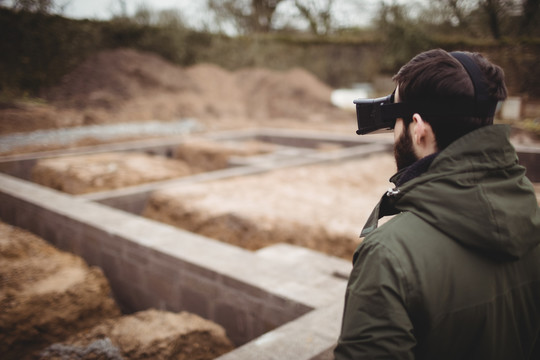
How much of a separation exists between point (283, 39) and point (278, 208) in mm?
19880

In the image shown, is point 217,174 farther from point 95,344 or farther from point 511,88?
point 511,88

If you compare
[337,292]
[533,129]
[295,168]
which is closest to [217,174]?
[295,168]

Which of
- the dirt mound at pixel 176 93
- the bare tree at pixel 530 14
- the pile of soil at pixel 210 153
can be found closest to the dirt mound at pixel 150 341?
the pile of soil at pixel 210 153

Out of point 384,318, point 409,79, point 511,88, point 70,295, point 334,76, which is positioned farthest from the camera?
point 334,76

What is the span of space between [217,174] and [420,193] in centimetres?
679

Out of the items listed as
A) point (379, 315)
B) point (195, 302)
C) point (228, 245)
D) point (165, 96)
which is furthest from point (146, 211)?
point (165, 96)

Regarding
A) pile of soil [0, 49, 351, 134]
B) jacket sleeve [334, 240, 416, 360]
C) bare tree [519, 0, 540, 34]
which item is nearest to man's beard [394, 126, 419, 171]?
jacket sleeve [334, 240, 416, 360]

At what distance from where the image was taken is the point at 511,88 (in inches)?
300

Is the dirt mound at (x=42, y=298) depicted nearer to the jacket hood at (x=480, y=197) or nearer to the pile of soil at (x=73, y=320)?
the pile of soil at (x=73, y=320)

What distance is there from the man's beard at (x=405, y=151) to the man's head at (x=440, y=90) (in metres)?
0.01

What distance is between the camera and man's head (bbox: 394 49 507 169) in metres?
1.02

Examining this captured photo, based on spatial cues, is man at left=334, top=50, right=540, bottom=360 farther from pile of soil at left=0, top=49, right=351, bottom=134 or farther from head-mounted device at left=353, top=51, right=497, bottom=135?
pile of soil at left=0, top=49, right=351, bottom=134

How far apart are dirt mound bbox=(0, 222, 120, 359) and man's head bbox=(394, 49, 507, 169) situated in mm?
3598

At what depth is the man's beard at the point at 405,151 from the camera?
1129 millimetres
